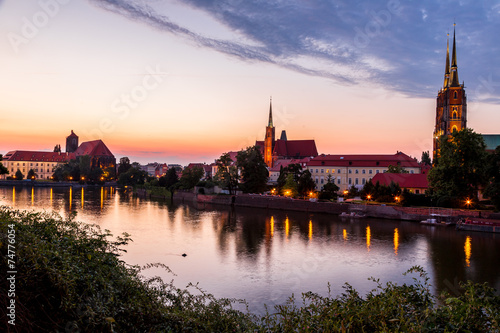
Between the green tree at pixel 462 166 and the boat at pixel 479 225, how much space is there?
4.54m

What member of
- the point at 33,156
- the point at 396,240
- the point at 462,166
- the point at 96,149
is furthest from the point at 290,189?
the point at 33,156

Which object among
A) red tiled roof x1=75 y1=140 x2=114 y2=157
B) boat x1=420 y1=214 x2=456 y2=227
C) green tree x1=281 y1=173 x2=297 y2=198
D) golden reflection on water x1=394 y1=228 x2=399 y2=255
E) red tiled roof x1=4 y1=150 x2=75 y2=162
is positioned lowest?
golden reflection on water x1=394 y1=228 x2=399 y2=255

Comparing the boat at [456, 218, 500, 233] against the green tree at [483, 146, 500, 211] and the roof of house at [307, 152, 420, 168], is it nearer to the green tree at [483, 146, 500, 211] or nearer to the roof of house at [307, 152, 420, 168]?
the green tree at [483, 146, 500, 211]

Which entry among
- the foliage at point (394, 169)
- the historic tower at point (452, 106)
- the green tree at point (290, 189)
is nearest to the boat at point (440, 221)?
the green tree at point (290, 189)

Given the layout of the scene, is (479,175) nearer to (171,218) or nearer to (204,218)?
(204,218)

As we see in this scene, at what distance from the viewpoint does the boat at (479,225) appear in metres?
30.4

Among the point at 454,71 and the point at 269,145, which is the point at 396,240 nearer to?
the point at 454,71

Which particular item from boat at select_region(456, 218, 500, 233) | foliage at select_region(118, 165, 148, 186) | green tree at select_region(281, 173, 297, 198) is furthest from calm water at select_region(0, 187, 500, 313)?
foliage at select_region(118, 165, 148, 186)

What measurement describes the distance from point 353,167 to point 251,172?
17556 millimetres

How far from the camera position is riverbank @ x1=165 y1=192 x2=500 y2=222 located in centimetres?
3466

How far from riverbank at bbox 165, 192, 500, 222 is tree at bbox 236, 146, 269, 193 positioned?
2.78 meters

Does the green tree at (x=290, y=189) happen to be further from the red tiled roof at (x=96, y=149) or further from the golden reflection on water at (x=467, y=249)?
the red tiled roof at (x=96, y=149)

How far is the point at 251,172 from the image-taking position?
55.8 metres

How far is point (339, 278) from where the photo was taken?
17047mm
